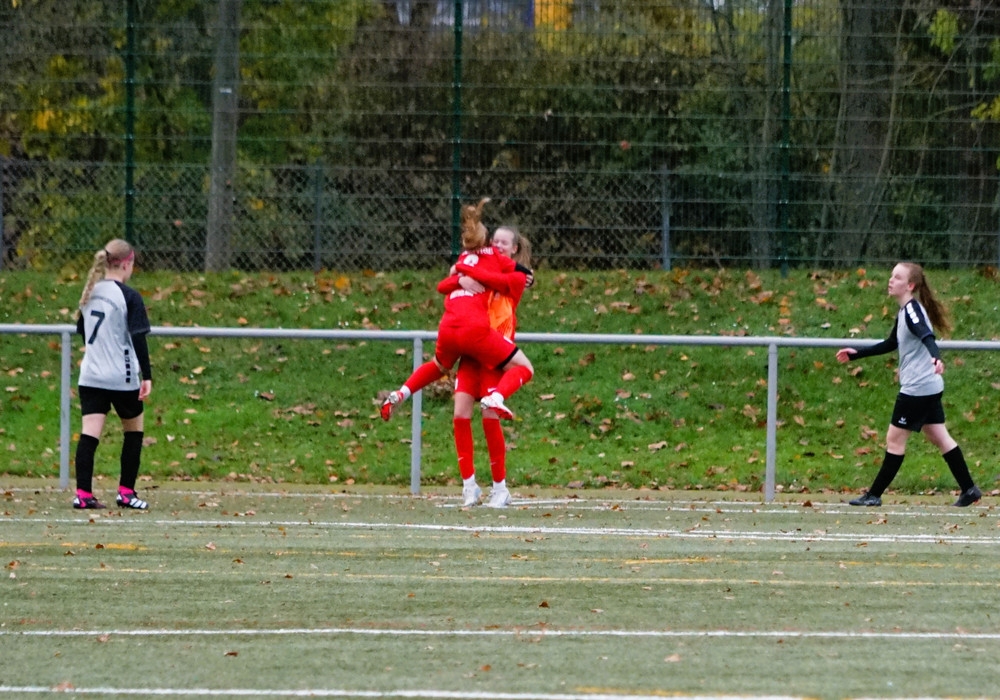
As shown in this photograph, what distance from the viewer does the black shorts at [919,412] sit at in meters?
11.1

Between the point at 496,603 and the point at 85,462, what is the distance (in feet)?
14.6

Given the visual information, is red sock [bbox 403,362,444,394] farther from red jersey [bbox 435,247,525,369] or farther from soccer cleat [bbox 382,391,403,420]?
soccer cleat [bbox 382,391,403,420]

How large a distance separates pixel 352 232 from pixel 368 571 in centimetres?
1010

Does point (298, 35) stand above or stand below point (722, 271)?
above

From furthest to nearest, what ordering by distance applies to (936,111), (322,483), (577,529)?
(936,111), (322,483), (577,529)

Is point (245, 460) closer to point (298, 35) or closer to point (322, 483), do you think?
point (322, 483)

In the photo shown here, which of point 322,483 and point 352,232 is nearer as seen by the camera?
point 322,483

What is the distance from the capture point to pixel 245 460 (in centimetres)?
1359

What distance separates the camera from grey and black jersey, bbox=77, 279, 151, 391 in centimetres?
1052

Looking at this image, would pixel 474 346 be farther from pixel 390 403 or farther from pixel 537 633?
pixel 537 633

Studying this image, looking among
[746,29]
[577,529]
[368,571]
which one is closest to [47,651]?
[368,571]

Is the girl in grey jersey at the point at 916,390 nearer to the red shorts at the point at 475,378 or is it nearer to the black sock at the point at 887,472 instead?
the black sock at the point at 887,472

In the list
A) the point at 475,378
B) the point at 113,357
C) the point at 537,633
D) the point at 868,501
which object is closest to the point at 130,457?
the point at 113,357

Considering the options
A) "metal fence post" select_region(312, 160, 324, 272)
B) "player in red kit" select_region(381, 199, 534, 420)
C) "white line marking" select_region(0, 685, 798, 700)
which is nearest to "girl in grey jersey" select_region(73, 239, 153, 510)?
"player in red kit" select_region(381, 199, 534, 420)
